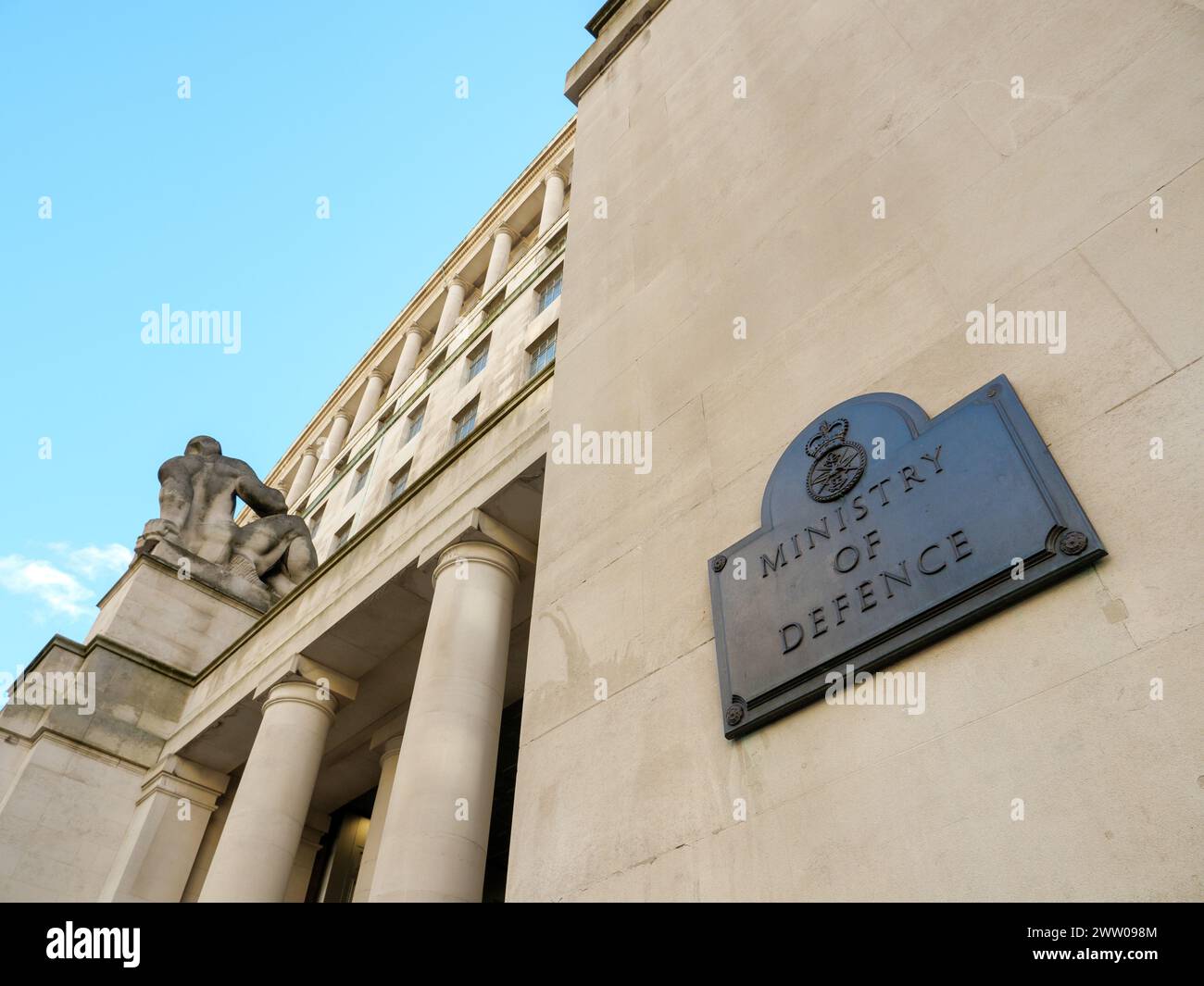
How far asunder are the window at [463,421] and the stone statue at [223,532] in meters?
7.67

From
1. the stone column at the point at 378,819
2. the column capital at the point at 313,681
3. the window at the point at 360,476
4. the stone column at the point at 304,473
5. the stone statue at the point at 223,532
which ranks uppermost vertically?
the stone column at the point at 304,473

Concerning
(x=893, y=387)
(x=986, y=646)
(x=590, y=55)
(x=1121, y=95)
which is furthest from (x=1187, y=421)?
(x=590, y=55)

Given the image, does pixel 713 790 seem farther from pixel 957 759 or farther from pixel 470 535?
pixel 470 535

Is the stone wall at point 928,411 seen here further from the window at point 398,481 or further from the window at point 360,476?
the window at point 360,476

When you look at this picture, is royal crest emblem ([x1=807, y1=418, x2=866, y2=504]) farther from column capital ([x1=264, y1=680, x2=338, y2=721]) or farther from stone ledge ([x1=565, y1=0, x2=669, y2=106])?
stone ledge ([x1=565, y1=0, x2=669, y2=106])

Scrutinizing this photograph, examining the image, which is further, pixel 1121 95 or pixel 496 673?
pixel 496 673

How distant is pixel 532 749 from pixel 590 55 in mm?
14074

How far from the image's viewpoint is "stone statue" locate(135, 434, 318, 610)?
74.1ft

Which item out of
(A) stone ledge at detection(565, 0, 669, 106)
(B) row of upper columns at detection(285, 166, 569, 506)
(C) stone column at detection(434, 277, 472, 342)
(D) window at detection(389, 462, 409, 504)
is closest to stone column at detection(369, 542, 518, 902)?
(A) stone ledge at detection(565, 0, 669, 106)

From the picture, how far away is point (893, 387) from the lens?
23.0 ft

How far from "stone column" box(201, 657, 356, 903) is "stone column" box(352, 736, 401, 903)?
1.16 meters

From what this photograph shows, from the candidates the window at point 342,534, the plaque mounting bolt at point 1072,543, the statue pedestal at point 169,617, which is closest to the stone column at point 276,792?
the statue pedestal at point 169,617

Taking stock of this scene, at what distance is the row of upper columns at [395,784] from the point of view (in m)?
10.2
